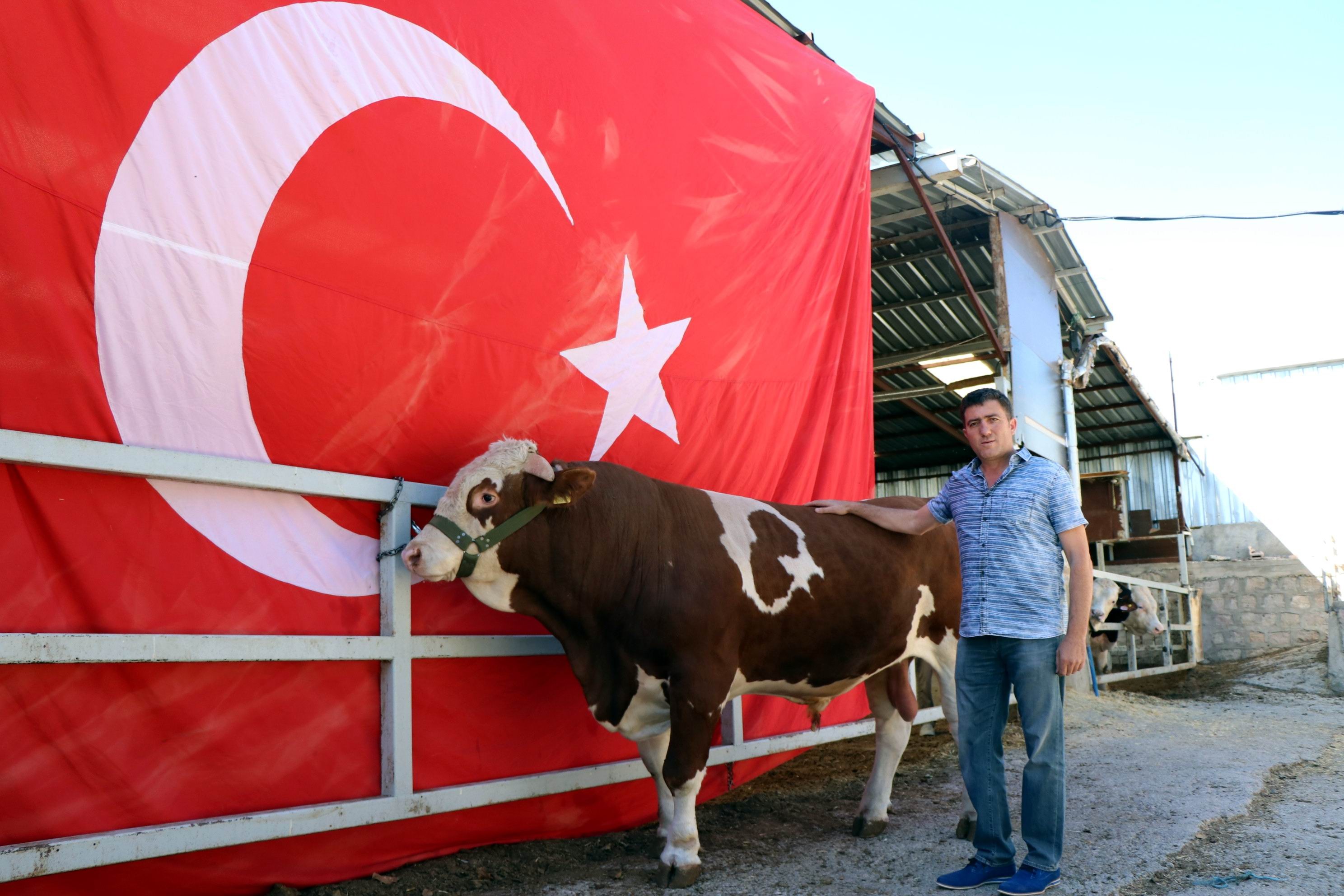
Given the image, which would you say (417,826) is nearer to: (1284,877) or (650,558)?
(650,558)

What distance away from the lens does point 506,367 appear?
13.8 ft

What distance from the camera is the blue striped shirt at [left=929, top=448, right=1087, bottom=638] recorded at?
3.51 m

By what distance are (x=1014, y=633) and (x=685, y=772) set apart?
4.18 feet

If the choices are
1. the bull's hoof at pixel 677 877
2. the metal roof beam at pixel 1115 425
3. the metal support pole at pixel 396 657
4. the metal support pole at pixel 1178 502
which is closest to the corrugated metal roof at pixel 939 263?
the metal support pole at pixel 1178 502

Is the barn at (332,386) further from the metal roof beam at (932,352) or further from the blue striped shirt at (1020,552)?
the metal roof beam at (932,352)

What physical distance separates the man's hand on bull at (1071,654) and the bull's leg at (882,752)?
1.43 meters

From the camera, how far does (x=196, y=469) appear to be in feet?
10.1

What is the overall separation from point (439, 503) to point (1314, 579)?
17.7 metres

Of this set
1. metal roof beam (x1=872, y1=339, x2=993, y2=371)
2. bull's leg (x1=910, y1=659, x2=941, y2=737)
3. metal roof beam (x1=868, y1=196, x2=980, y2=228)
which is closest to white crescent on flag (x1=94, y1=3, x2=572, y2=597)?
bull's leg (x1=910, y1=659, x2=941, y2=737)

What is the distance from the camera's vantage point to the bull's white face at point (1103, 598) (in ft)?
39.1

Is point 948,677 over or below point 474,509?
below

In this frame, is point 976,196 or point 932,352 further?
point 932,352

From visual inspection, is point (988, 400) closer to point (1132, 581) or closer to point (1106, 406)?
point (1132, 581)

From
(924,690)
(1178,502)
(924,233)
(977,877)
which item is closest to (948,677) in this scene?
(977,877)
